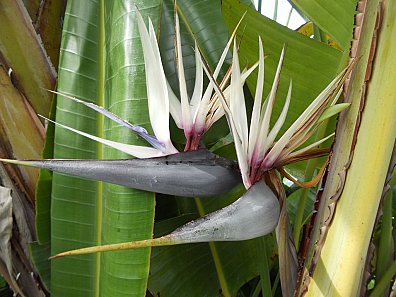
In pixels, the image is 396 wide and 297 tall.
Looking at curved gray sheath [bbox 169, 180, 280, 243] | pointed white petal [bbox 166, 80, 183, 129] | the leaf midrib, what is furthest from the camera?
the leaf midrib

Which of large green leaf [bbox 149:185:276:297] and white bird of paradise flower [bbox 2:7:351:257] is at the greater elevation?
white bird of paradise flower [bbox 2:7:351:257]

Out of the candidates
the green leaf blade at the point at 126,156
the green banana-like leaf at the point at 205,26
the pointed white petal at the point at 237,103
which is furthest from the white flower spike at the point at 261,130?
the green banana-like leaf at the point at 205,26

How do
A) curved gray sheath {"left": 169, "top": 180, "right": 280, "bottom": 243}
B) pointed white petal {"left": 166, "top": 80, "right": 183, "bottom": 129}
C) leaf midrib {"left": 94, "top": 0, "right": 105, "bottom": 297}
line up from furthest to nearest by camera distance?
leaf midrib {"left": 94, "top": 0, "right": 105, "bottom": 297}
pointed white petal {"left": 166, "top": 80, "right": 183, "bottom": 129}
curved gray sheath {"left": 169, "top": 180, "right": 280, "bottom": 243}

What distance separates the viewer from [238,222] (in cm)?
28

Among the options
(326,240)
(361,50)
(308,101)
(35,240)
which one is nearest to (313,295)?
(326,240)

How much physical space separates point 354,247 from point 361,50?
13 cm

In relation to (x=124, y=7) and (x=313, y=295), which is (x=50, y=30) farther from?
(x=313, y=295)

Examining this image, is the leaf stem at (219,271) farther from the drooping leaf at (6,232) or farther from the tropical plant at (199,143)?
the drooping leaf at (6,232)

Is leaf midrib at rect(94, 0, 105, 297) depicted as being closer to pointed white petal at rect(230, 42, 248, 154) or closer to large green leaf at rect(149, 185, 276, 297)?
large green leaf at rect(149, 185, 276, 297)

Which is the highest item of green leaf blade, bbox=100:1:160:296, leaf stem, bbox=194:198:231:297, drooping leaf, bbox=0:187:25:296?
green leaf blade, bbox=100:1:160:296

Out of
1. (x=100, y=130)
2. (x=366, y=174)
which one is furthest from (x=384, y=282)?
(x=100, y=130)

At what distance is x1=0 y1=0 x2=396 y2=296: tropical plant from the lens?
31cm

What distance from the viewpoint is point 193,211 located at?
0.59 metres

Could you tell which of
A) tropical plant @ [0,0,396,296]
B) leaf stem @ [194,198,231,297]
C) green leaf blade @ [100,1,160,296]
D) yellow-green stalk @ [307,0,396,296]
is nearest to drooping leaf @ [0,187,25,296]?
tropical plant @ [0,0,396,296]
